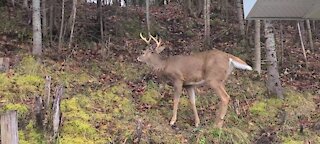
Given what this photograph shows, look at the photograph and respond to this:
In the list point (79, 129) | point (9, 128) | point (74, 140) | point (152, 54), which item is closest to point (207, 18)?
point (152, 54)

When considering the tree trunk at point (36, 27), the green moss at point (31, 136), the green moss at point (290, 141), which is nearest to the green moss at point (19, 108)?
the green moss at point (31, 136)

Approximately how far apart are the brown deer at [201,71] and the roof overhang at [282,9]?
86.5 inches

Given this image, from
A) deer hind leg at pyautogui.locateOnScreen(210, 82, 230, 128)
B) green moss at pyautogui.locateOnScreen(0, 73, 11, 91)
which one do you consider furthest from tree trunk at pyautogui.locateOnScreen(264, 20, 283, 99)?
green moss at pyautogui.locateOnScreen(0, 73, 11, 91)

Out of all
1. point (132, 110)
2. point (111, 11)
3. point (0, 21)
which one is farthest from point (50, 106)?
point (111, 11)

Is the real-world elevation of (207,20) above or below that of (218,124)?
above

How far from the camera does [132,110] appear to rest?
9.45 meters

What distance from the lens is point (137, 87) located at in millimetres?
10898

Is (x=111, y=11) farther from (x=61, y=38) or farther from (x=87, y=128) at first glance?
(x=87, y=128)

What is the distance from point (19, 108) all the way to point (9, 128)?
3540 mm

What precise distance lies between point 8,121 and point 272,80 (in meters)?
7.56

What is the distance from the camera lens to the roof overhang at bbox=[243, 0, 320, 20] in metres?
6.43

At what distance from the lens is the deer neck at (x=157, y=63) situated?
9688mm

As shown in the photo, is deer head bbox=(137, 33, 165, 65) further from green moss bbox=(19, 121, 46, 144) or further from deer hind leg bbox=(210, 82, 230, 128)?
green moss bbox=(19, 121, 46, 144)

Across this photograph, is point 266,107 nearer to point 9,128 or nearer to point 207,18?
point 207,18
